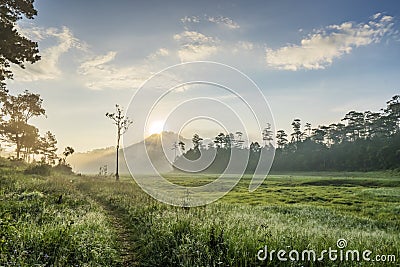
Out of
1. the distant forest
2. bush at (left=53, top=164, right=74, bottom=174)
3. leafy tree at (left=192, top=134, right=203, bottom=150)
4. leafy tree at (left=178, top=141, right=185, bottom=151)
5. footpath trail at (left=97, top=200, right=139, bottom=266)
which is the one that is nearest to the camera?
footpath trail at (left=97, top=200, right=139, bottom=266)

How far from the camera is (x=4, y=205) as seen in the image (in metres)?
13.4

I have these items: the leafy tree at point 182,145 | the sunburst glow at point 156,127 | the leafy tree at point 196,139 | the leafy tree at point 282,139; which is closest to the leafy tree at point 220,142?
the leafy tree at point 196,139

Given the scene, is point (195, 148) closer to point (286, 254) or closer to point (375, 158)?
point (286, 254)

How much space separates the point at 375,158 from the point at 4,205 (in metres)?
88.2

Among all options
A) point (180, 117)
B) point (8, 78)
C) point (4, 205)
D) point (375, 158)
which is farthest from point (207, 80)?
point (375, 158)

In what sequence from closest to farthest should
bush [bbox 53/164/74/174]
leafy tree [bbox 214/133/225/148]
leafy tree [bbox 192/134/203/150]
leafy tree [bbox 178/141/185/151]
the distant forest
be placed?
leafy tree [bbox 178/141/185/151] < leafy tree [bbox 192/134/203/150] < leafy tree [bbox 214/133/225/148] < bush [bbox 53/164/74/174] < the distant forest

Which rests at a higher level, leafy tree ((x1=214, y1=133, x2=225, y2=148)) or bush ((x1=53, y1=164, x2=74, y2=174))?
leafy tree ((x1=214, y1=133, x2=225, y2=148))

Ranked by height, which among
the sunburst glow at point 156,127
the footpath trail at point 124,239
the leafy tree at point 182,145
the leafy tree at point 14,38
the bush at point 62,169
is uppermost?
the leafy tree at point 14,38

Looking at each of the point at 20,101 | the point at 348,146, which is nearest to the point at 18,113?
the point at 20,101

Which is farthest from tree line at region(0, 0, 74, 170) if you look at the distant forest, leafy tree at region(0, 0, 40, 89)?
the distant forest

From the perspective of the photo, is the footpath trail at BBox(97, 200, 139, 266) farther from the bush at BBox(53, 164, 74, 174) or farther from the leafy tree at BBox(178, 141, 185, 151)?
the bush at BBox(53, 164, 74, 174)

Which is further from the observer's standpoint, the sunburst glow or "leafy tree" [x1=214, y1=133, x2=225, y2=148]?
"leafy tree" [x1=214, y1=133, x2=225, y2=148]

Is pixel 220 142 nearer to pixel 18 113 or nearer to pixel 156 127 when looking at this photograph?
pixel 156 127

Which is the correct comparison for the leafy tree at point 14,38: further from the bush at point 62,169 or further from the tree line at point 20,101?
the bush at point 62,169
